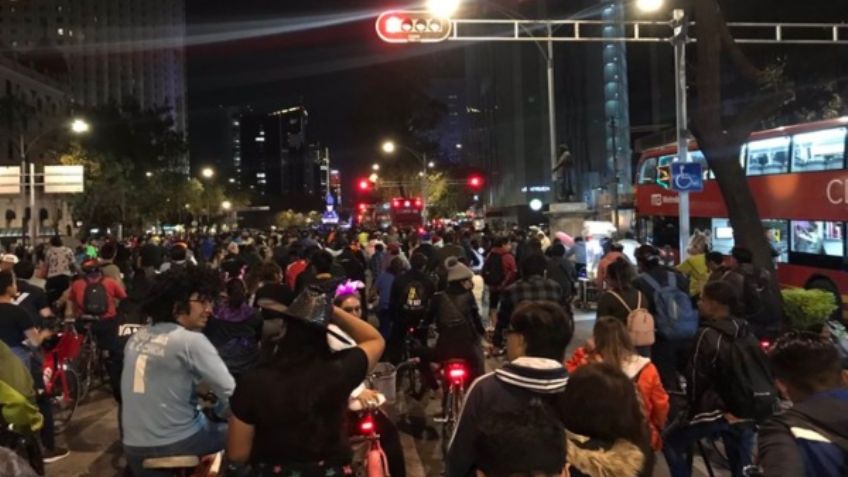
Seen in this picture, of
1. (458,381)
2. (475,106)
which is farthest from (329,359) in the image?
(475,106)

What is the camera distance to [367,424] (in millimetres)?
4480

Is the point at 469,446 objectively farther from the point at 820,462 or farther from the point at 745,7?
the point at 745,7

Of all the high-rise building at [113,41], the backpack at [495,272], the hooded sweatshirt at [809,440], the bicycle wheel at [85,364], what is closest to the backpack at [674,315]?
the hooded sweatshirt at [809,440]

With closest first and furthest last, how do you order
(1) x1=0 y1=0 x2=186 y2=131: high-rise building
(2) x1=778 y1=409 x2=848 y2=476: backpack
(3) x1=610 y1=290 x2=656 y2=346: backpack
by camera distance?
(2) x1=778 y1=409 x2=848 y2=476: backpack, (3) x1=610 y1=290 x2=656 y2=346: backpack, (1) x1=0 y1=0 x2=186 y2=131: high-rise building

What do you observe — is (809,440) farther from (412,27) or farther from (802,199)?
(802,199)

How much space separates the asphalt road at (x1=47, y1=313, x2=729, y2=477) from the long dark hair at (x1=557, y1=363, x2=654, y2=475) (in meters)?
2.95

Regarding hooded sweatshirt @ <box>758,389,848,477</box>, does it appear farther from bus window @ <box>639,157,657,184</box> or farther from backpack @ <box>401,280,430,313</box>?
bus window @ <box>639,157,657,184</box>

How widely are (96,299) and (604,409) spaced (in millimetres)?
8473

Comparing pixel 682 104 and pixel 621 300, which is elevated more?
pixel 682 104

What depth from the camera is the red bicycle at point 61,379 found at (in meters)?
8.88

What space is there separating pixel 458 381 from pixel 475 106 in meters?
88.2

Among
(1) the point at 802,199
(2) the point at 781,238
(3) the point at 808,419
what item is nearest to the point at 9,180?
(2) the point at 781,238

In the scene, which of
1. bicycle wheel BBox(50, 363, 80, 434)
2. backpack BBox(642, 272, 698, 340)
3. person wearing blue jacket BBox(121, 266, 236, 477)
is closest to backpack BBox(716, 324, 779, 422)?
backpack BBox(642, 272, 698, 340)

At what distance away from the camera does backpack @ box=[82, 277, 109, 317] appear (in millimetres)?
9992
